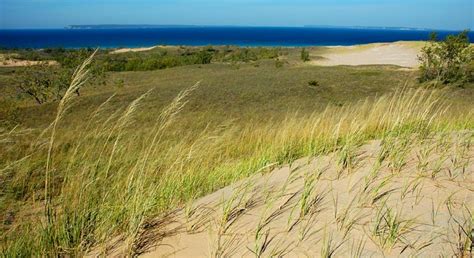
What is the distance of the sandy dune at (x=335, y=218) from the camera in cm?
249

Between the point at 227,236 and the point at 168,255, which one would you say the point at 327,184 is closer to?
the point at 227,236

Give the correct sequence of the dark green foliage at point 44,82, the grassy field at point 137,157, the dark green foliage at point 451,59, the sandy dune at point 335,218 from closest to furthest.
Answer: the sandy dune at point 335,218
the grassy field at point 137,157
the dark green foliage at point 44,82
the dark green foliage at point 451,59

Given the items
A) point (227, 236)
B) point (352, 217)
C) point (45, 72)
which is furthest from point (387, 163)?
point (45, 72)

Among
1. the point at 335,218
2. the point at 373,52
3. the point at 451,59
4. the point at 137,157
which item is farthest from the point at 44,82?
the point at 373,52

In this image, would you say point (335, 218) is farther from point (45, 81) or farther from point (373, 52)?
point (373, 52)

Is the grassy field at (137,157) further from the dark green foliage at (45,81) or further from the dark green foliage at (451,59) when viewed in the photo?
the dark green foliage at (451,59)

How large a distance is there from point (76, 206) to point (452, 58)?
26.2 metres

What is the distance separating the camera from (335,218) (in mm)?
2791

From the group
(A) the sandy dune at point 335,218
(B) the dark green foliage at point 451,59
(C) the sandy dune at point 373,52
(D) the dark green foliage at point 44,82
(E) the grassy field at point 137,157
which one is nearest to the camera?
(A) the sandy dune at point 335,218

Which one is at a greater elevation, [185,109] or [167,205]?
[167,205]

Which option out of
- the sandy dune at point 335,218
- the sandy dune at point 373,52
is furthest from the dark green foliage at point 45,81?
the sandy dune at point 373,52

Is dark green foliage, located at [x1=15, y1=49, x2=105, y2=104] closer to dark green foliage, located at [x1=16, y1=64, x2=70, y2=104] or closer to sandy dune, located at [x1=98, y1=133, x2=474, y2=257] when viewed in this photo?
dark green foliage, located at [x1=16, y1=64, x2=70, y2=104]

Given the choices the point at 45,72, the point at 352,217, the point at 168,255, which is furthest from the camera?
the point at 45,72

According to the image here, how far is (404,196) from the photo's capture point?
3135 millimetres
